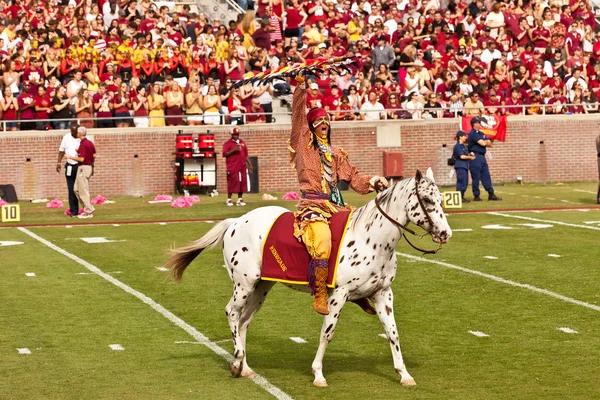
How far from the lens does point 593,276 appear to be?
1797 cm

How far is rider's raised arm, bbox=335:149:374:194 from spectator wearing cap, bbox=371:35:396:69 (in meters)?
25.6

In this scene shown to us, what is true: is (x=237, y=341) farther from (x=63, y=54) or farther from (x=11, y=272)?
(x=63, y=54)

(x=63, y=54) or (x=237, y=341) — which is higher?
(x=63, y=54)

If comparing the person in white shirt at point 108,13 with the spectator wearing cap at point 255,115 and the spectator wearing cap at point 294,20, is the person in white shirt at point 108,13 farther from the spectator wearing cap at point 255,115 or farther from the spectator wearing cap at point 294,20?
the spectator wearing cap at point 294,20

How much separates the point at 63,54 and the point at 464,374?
955 inches

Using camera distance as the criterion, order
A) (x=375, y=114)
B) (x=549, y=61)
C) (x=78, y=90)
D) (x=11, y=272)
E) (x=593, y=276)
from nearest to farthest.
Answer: (x=593, y=276) < (x=11, y=272) < (x=78, y=90) < (x=375, y=114) < (x=549, y=61)

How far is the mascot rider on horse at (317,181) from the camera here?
38.2ft

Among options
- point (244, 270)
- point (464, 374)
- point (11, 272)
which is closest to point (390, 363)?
point (464, 374)

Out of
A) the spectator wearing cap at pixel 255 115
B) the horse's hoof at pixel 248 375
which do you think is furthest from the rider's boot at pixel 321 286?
the spectator wearing cap at pixel 255 115

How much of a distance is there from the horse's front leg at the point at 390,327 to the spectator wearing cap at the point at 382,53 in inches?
1032

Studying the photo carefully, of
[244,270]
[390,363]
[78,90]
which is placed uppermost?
[78,90]

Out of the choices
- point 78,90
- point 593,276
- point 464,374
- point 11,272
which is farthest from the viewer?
point 78,90

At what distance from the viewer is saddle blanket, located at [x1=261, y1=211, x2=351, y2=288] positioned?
38.7 ft

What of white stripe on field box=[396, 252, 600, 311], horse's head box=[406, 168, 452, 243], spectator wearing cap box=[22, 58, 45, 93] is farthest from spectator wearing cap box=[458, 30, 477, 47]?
horse's head box=[406, 168, 452, 243]
